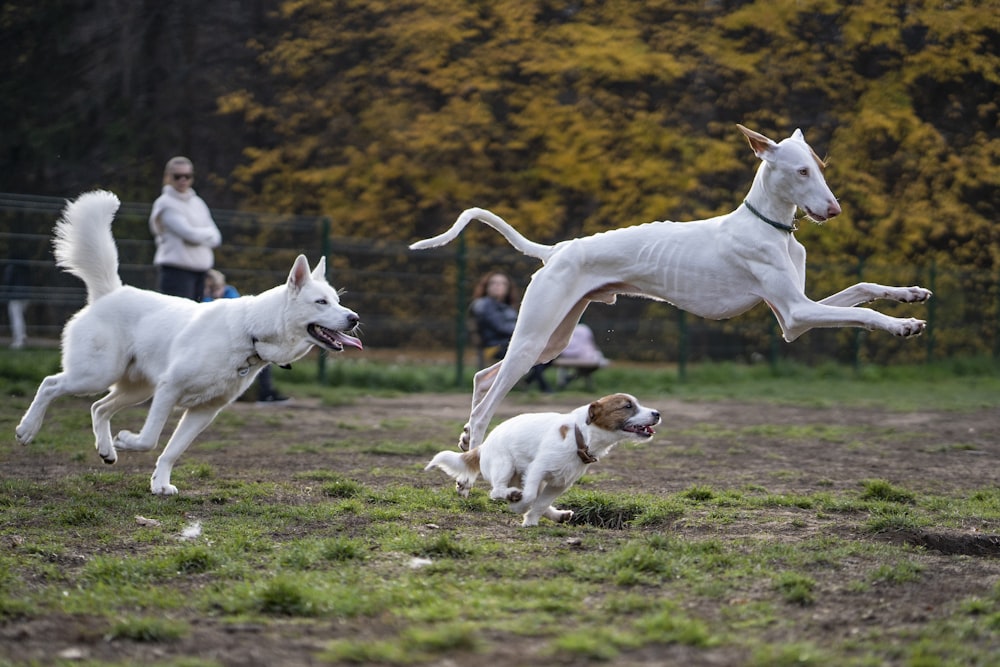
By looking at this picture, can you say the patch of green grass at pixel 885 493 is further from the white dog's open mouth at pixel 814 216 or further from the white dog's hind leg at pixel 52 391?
the white dog's hind leg at pixel 52 391

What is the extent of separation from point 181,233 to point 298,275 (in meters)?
3.99

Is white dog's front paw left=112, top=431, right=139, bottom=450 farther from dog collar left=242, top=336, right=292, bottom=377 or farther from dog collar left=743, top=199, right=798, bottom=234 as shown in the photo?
dog collar left=743, top=199, right=798, bottom=234

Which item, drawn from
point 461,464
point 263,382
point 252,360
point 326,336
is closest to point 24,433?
point 252,360

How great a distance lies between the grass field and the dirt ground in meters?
0.02

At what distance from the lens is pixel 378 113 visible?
18.6 m

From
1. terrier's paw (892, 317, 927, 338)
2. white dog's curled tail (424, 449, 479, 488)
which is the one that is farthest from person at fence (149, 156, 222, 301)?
terrier's paw (892, 317, 927, 338)

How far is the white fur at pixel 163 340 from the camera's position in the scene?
6367 millimetres

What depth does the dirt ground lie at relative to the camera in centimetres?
392

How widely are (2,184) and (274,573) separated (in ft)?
48.6

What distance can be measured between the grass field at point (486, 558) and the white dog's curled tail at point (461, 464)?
0.39 ft

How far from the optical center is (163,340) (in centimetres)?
659

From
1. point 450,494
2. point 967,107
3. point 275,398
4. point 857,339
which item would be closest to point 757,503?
point 450,494

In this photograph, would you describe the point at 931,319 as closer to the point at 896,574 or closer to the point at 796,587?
the point at 896,574

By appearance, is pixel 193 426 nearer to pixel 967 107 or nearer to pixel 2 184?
pixel 2 184
